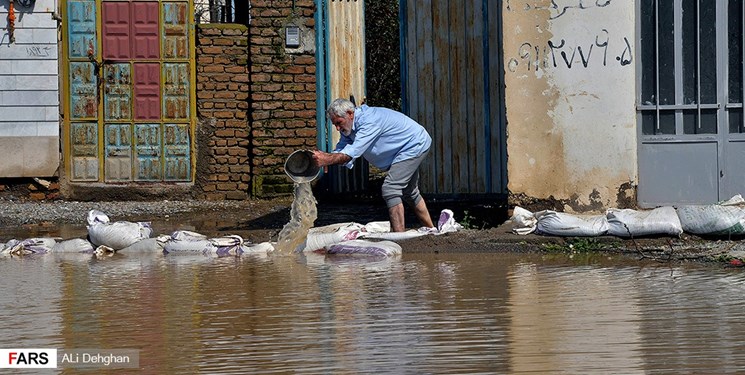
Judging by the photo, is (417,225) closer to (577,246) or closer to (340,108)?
(340,108)

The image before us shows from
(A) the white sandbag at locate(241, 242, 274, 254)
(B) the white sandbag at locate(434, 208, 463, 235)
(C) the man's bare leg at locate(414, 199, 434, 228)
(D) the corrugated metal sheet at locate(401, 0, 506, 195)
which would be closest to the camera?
(A) the white sandbag at locate(241, 242, 274, 254)

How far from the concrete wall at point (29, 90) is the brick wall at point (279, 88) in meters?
2.28

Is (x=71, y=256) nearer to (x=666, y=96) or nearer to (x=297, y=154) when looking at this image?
(x=297, y=154)

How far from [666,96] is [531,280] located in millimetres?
3016

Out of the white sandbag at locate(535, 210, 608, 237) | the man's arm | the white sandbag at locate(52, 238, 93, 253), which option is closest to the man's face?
the man's arm

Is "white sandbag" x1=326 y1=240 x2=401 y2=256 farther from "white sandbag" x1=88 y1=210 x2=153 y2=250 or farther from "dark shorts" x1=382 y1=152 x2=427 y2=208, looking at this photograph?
"white sandbag" x1=88 y1=210 x2=153 y2=250

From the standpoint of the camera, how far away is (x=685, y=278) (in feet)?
26.5

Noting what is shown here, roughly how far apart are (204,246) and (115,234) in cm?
76

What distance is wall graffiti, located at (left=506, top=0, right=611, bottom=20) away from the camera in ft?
34.2

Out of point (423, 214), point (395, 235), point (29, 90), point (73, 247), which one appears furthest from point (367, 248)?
point (29, 90)

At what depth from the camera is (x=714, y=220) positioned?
31.2 feet

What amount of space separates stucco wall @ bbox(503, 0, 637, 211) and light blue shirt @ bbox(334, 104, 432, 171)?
79cm

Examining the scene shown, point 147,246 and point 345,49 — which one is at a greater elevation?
point 345,49

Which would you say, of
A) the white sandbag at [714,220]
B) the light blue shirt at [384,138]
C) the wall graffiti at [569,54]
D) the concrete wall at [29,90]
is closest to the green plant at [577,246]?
the white sandbag at [714,220]
